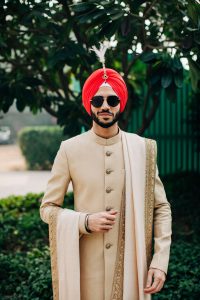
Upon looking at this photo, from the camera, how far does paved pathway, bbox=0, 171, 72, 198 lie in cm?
1102

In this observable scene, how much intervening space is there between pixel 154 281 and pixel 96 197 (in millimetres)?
462

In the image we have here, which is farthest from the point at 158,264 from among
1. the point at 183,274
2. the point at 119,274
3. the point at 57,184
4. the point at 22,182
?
the point at 22,182

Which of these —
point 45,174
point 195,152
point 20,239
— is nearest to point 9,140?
point 45,174

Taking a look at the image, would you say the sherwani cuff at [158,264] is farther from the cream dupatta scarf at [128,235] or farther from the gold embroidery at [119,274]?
the gold embroidery at [119,274]

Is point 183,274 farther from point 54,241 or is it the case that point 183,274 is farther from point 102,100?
point 102,100

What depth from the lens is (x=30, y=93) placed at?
4758 mm

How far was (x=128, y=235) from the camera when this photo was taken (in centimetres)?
235

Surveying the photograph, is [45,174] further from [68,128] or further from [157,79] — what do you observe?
[157,79]

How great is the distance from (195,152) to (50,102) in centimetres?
376

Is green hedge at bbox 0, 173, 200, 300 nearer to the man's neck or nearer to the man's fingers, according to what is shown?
the man's fingers

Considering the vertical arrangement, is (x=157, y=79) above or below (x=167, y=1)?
below

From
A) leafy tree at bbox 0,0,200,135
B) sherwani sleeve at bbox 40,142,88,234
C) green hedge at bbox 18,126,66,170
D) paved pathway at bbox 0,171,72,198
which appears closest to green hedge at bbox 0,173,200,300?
leafy tree at bbox 0,0,200,135

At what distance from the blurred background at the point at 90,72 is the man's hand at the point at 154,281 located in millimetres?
1562

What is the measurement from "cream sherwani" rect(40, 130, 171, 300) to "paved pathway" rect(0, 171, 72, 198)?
7.40m
